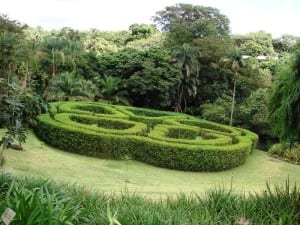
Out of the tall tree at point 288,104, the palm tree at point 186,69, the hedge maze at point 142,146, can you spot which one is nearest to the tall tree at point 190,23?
the palm tree at point 186,69

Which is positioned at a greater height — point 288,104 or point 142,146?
point 288,104

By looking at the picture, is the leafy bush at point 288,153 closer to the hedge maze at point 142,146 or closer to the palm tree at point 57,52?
the hedge maze at point 142,146

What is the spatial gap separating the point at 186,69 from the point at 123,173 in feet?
56.8

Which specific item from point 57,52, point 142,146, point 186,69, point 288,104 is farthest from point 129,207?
point 186,69

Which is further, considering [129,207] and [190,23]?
[190,23]

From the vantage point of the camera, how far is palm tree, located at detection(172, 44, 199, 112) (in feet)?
93.6

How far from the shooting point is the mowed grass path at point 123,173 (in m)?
10.4

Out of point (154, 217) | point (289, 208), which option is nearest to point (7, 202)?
point (154, 217)

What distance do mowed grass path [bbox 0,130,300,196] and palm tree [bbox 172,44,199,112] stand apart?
13.2 meters

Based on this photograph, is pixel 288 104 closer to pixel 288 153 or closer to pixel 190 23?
pixel 288 153

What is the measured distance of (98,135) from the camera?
1435 cm

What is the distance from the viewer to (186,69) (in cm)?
2862

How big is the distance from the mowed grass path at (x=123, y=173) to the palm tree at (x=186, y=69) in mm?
13239

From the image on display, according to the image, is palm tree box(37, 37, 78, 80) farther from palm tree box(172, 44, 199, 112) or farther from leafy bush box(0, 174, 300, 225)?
leafy bush box(0, 174, 300, 225)
